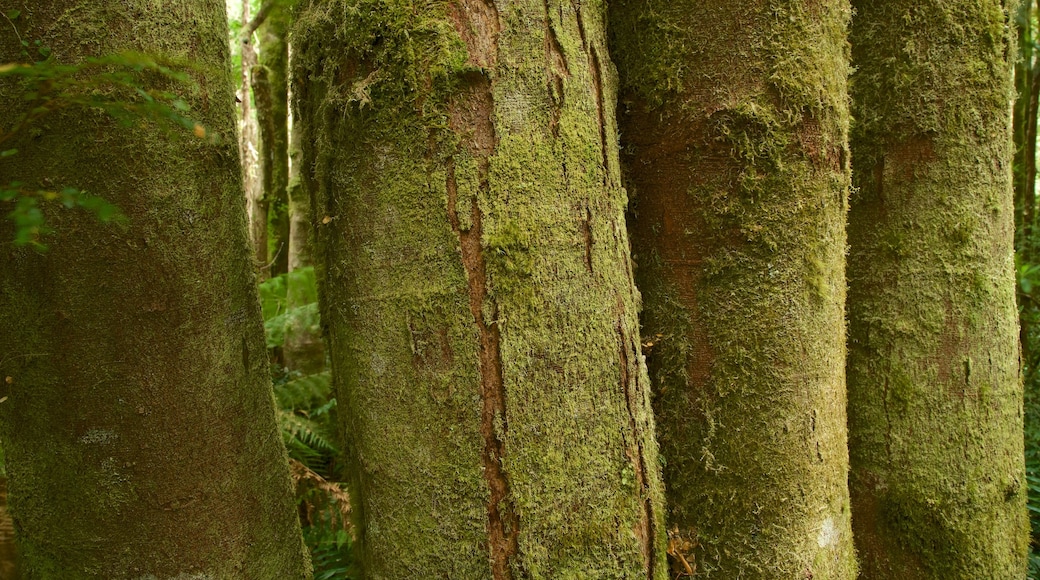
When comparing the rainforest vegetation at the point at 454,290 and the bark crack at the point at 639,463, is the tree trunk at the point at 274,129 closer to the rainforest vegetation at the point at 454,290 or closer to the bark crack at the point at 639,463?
the rainforest vegetation at the point at 454,290

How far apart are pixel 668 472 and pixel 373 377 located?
2.82 ft

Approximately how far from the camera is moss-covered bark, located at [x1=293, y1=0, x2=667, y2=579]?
4.09 ft

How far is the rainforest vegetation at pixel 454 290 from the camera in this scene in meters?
1.26

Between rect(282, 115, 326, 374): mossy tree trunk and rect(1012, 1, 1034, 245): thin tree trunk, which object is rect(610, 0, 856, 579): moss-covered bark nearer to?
rect(282, 115, 326, 374): mossy tree trunk

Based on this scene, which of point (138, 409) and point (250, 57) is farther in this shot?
point (250, 57)

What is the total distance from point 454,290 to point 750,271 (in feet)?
2.63

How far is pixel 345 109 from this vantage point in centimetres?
134

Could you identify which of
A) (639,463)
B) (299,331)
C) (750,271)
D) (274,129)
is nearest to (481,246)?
(639,463)

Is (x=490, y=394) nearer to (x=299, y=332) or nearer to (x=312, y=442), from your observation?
(x=312, y=442)

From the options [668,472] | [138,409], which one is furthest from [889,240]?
[138,409]

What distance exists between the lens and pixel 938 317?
2104 mm

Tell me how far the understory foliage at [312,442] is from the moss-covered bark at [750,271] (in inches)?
63.7

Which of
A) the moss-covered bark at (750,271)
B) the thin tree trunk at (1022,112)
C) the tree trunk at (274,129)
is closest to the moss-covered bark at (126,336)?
the moss-covered bark at (750,271)

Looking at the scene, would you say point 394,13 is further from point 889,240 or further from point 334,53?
point 889,240
